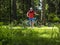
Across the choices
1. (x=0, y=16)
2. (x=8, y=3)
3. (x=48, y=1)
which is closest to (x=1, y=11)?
(x=0, y=16)

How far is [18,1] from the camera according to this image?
4397 centimetres

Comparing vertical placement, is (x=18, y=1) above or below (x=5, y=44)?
above

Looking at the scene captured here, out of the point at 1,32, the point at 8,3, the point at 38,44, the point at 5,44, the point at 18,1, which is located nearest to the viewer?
the point at 5,44

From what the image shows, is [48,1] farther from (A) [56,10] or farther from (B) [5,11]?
(B) [5,11]

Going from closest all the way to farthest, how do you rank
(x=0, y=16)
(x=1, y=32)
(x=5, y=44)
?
(x=5, y=44) < (x=1, y=32) < (x=0, y=16)

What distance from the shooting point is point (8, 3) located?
133 feet

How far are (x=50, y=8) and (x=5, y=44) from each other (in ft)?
127

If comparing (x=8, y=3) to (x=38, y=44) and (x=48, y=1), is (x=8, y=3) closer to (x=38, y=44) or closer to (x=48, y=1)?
(x=48, y=1)

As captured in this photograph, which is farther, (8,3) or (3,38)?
(8,3)

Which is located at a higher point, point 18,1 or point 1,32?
point 18,1

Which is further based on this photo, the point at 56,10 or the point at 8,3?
the point at 56,10

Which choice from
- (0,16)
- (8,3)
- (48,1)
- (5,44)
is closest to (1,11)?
(0,16)

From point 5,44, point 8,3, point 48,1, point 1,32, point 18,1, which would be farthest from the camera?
point 48,1

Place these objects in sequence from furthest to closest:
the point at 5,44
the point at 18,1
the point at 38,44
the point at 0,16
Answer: the point at 18,1, the point at 0,16, the point at 38,44, the point at 5,44
